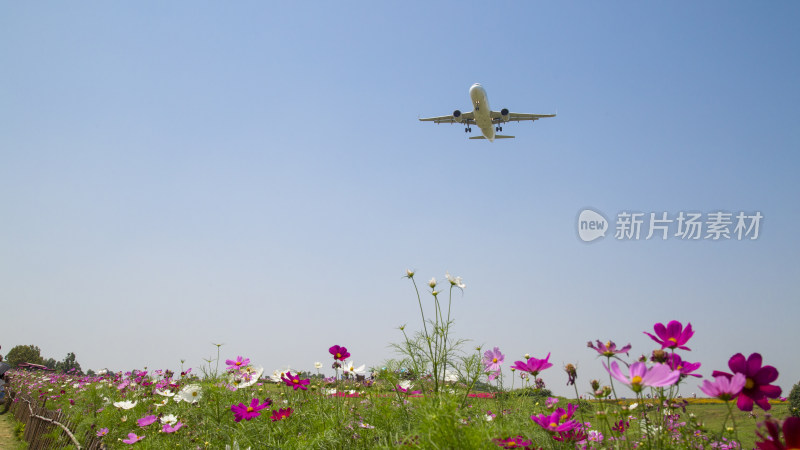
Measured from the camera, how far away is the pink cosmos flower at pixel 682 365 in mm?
1501

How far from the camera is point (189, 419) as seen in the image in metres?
4.13

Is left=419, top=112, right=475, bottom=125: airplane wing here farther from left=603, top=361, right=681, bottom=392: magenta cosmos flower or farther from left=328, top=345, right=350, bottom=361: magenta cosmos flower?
left=603, top=361, right=681, bottom=392: magenta cosmos flower

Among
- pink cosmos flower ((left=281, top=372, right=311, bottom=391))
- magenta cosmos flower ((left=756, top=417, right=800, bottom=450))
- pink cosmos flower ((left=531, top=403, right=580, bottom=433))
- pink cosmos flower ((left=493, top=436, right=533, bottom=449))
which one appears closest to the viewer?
magenta cosmos flower ((left=756, top=417, right=800, bottom=450))

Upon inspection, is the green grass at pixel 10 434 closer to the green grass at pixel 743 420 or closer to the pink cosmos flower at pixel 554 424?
the pink cosmos flower at pixel 554 424

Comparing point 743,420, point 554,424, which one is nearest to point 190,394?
point 554,424

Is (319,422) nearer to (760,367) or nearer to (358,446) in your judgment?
(358,446)

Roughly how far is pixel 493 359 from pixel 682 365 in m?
1.27

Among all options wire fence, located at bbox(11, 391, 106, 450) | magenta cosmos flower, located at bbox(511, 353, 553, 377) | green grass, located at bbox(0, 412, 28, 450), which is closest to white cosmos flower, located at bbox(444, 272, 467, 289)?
magenta cosmos flower, located at bbox(511, 353, 553, 377)

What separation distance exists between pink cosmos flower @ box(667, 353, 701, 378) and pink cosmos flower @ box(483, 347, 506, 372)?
1233 mm

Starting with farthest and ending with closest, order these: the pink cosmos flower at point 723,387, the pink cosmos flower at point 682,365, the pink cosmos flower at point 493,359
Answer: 1. the pink cosmos flower at point 493,359
2. the pink cosmos flower at point 682,365
3. the pink cosmos flower at point 723,387

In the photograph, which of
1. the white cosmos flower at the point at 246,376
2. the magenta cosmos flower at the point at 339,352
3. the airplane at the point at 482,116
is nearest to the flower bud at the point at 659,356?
the magenta cosmos flower at the point at 339,352

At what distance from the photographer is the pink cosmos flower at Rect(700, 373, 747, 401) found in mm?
1239

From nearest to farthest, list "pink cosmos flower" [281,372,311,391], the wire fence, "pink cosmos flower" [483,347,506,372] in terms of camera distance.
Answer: "pink cosmos flower" [483,347,506,372], "pink cosmos flower" [281,372,311,391], the wire fence

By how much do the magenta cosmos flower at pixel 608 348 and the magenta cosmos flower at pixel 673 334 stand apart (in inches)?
3.9
